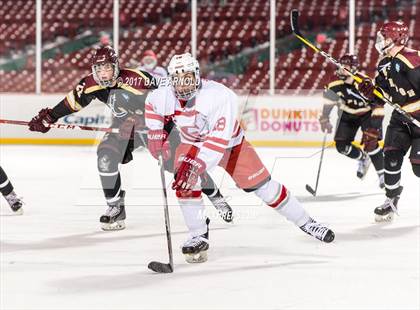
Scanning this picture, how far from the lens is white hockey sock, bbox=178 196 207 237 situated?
12.7 ft

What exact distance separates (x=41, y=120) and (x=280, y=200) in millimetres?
1589

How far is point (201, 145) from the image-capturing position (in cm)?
390

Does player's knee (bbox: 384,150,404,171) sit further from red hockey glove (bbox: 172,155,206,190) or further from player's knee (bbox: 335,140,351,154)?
red hockey glove (bbox: 172,155,206,190)

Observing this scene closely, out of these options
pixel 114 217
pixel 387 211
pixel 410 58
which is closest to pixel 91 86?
pixel 114 217

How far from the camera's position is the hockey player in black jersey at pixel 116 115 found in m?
4.76

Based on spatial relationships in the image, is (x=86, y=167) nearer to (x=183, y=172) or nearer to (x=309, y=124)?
(x=309, y=124)

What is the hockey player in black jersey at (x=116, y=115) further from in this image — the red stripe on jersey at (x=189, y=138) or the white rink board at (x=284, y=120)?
the white rink board at (x=284, y=120)

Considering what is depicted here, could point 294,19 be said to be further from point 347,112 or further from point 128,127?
point 347,112

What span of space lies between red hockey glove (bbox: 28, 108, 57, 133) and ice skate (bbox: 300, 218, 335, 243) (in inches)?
64.3

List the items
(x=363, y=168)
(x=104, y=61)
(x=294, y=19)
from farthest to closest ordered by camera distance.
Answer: (x=363, y=168) < (x=294, y=19) < (x=104, y=61)

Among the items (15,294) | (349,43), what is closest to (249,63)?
(349,43)

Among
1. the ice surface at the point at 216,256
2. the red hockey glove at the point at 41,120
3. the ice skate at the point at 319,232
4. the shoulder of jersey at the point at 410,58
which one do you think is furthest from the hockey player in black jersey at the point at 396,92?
the red hockey glove at the point at 41,120

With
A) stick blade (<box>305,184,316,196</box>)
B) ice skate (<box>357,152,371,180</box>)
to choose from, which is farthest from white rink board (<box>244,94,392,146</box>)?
stick blade (<box>305,184,316,196</box>)

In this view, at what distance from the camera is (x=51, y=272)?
12.4ft
